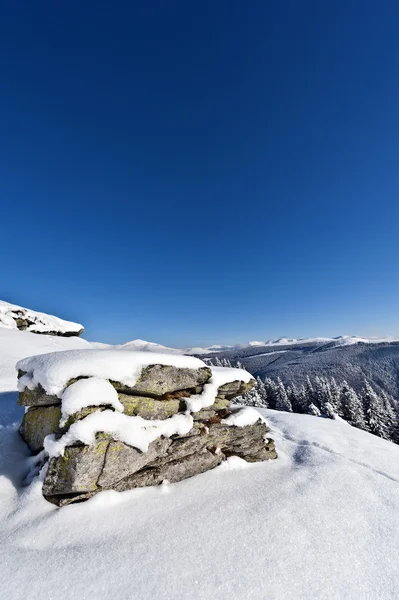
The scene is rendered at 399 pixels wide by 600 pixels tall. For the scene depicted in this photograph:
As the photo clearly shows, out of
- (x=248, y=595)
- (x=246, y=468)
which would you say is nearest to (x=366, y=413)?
(x=246, y=468)

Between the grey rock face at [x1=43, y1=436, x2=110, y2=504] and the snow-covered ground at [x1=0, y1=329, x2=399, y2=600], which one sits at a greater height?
the grey rock face at [x1=43, y1=436, x2=110, y2=504]

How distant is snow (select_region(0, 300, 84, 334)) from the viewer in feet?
84.1

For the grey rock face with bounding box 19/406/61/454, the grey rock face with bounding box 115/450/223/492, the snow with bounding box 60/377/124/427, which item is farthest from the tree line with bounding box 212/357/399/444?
the grey rock face with bounding box 19/406/61/454

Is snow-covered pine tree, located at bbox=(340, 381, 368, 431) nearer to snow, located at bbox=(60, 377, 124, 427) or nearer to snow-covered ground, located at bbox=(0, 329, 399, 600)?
snow-covered ground, located at bbox=(0, 329, 399, 600)

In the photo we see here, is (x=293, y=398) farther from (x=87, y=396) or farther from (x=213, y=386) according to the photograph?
(x=87, y=396)

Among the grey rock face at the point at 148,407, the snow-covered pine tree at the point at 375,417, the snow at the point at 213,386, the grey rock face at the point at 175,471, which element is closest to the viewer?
the grey rock face at the point at 175,471

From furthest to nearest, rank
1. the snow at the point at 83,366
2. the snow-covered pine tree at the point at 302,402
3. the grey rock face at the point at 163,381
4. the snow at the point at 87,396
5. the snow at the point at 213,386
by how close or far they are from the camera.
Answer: the snow-covered pine tree at the point at 302,402 < the snow at the point at 213,386 < the grey rock face at the point at 163,381 < the snow at the point at 83,366 < the snow at the point at 87,396

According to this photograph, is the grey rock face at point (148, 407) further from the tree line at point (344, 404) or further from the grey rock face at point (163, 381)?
the tree line at point (344, 404)

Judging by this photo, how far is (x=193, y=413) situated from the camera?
8188 millimetres

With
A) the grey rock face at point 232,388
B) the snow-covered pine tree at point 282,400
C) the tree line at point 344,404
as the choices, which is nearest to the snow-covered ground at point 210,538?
the grey rock face at point 232,388

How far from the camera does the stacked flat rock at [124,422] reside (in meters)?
6.04

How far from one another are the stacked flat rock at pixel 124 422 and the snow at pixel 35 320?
22293 millimetres

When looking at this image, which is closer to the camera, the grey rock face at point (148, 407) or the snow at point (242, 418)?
the grey rock face at point (148, 407)

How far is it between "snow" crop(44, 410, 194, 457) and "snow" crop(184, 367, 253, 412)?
1.46 feet
